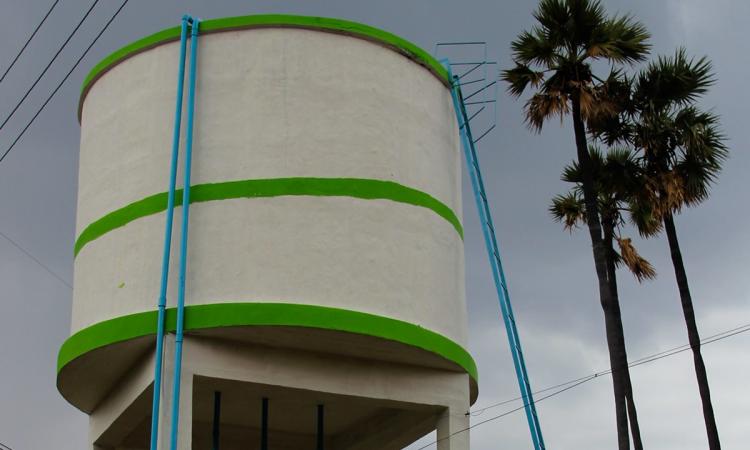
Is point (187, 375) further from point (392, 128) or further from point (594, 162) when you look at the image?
point (594, 162)

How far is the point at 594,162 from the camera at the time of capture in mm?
29250

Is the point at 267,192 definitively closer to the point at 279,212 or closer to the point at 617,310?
the point at 279,212

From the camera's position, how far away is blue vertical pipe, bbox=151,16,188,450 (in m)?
19.2

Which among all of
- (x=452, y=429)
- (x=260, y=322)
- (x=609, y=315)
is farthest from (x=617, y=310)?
(x=260, y=322)

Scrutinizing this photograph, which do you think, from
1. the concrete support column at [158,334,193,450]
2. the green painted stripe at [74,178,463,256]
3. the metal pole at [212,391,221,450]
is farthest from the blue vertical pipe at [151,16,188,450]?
the metal pole at [212,391,221,450]

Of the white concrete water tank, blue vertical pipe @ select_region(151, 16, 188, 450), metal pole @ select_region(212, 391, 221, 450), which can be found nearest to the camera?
blue vertical pipe @ select_region(151, 16, 188, 450)

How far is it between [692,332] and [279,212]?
10.2m

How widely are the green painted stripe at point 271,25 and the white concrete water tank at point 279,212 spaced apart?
2cm

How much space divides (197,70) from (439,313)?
5272 millimetres

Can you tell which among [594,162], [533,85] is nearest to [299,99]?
[533,85]

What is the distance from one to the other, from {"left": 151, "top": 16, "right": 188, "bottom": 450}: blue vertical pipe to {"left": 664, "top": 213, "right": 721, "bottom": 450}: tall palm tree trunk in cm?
1114

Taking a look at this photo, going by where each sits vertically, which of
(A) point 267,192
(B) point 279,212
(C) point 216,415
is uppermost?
(A) point 267,192

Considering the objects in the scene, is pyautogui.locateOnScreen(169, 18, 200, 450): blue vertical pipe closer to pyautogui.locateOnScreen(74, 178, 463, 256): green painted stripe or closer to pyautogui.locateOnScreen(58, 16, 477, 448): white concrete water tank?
pyautogui.locateOnScreen(58, 16, 477, 448): white concrete water tank

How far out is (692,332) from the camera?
2664 centimetres
